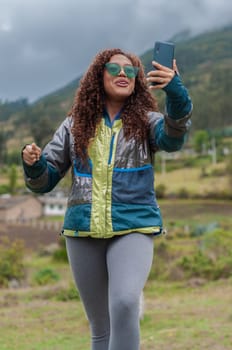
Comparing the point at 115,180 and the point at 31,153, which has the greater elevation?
the point at 31,153

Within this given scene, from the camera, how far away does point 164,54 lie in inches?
94.5

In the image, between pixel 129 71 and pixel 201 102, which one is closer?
pixel 129 71

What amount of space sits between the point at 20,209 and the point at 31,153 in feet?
162

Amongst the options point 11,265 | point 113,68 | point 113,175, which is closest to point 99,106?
point 113,68

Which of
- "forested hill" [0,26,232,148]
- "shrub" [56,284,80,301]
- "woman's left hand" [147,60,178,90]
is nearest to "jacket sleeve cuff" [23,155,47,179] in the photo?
"woman's left hand" [147,60,178,90]

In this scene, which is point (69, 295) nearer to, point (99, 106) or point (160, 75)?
point (99, 106)

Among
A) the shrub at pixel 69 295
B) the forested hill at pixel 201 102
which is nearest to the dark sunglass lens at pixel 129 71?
the shrub at pixel 69 295

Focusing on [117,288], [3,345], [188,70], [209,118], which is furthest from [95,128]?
[188,70]

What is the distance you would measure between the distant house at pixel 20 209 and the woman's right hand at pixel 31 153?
47.5m

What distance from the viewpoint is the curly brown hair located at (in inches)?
104

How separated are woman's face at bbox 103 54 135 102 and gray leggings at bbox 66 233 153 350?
28.2 inches

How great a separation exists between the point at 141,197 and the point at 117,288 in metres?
0.45

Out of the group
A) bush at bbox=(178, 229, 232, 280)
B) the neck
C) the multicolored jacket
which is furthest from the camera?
bush at bbox=(178, 229, 232, 280)

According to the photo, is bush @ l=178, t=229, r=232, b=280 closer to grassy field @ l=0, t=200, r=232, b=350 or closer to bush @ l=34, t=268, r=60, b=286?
grassy field @ l=0, t=200, r=232, b=350
